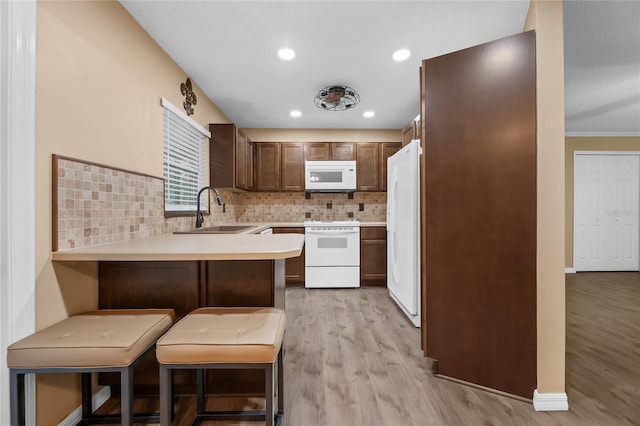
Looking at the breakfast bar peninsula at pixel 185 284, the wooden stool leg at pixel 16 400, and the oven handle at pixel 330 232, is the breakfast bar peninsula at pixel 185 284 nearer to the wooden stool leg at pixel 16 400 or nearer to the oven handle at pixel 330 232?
the wooden stool leg at pixel 16 400

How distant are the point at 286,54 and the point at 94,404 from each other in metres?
2.64

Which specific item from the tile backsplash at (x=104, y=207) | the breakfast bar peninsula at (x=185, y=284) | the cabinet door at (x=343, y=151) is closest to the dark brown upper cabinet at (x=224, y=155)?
the tile backsplash at (x=104, y=207)

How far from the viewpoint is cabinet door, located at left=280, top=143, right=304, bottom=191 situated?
14.2ft

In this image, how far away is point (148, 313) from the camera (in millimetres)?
1371

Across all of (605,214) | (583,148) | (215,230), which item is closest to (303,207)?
(215,230)

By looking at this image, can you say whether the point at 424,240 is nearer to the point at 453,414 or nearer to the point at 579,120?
the point at 453,414

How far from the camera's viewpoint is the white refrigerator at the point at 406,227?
8.52 feet

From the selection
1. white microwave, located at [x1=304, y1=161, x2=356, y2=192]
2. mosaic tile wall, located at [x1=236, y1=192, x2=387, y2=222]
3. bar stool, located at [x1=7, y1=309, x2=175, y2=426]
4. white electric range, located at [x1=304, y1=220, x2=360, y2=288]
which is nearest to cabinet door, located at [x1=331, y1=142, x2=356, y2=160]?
white microwave, located at [x1=304, y1=161, x2=356, y2=192]

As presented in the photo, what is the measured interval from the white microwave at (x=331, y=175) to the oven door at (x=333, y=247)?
2.16ft

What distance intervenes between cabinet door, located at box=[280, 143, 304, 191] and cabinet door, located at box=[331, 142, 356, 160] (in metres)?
0.49

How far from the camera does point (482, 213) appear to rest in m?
1.66

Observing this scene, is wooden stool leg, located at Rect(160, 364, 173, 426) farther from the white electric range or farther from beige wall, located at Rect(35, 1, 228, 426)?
the white electric range

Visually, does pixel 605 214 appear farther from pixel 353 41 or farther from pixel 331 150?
pixel 353 41

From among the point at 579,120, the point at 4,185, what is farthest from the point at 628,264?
the point at 4,185
